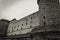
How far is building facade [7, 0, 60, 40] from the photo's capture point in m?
13.5

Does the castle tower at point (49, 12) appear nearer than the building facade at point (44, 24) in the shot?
No

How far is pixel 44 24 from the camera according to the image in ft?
58.9

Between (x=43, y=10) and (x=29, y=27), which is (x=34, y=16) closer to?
(x=29, y=27)

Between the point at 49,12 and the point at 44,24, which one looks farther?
the point at 49,12

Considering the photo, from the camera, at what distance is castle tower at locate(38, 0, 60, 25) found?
17.9 metres

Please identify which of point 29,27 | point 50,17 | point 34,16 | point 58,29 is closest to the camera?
point 58,29

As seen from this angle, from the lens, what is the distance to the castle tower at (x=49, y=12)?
1788 cm

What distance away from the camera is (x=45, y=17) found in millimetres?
18188

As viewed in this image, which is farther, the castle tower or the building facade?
the castle tower

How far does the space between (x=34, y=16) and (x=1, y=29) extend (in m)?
14.9

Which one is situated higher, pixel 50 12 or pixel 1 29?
pixel 50 12

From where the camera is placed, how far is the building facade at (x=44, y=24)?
13480 millimetres

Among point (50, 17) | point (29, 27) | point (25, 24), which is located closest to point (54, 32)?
point (50, 17)

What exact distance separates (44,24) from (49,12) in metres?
2.04
